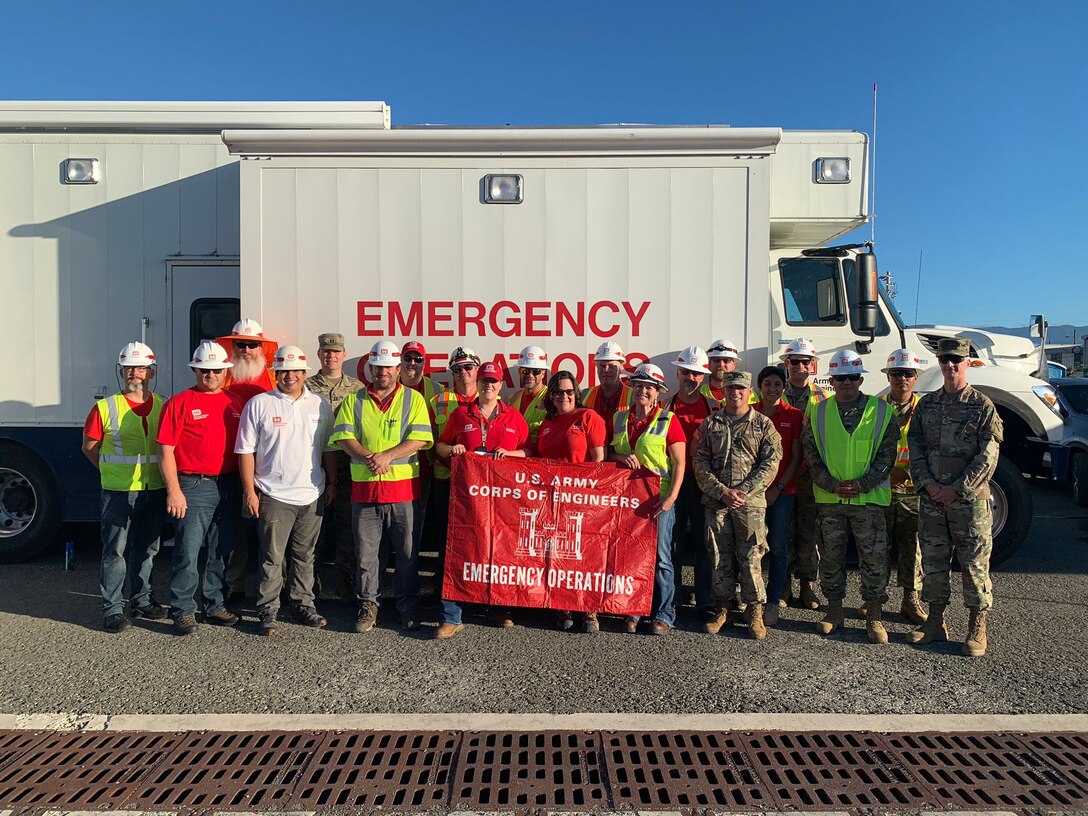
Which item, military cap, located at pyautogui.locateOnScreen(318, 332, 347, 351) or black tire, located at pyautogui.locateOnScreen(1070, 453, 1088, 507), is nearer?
military cap, located at pyautogui.locateOnScreen(318, 332, 347, 351)

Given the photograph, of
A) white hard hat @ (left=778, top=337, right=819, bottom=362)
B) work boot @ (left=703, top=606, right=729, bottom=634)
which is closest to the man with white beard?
work boot @ (left=703, top=606, right=729, bottom=634)

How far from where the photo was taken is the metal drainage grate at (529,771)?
2738 mm

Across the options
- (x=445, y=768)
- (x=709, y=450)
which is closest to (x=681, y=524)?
(x=709, y=450)

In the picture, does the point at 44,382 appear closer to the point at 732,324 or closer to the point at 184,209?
the point at 184,209

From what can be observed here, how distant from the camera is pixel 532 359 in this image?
4.85 metres

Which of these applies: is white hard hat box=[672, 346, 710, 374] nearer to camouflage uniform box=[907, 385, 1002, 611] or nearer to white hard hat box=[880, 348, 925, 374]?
white hard hat box=[880, 348, 925, 374]

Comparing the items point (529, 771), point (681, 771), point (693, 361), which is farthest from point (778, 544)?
→ point (529, 771)

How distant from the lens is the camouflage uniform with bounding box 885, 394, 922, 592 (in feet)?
15.4

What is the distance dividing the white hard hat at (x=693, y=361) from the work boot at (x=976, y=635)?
234 cm

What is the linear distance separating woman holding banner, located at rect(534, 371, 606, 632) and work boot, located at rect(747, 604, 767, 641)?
1040 millimetres

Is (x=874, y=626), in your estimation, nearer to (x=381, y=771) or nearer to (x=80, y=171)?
(x=381, y=771)

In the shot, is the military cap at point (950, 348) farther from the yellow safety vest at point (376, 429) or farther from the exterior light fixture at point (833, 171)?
the yellow safety vest at point (376, 429)

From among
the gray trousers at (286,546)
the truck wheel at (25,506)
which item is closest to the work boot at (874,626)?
the gray trousers at (286,546)

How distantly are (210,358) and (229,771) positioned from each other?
2.66m
